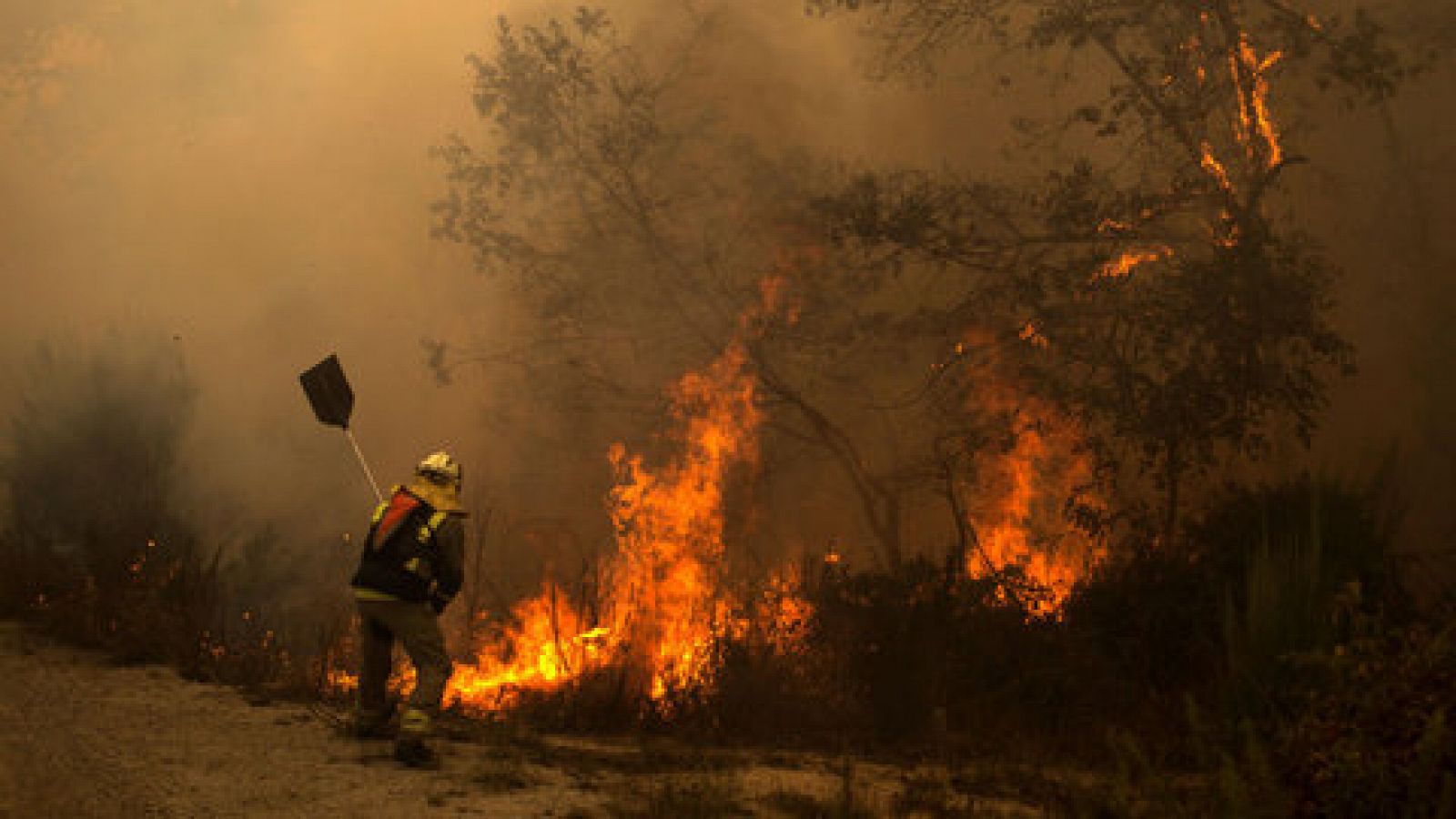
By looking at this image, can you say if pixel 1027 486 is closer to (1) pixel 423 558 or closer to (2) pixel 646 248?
(2) pixel 646 248

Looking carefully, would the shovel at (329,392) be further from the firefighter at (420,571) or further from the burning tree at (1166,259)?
the burning tree at (1166,259)

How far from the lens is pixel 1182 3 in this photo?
12.8 metres

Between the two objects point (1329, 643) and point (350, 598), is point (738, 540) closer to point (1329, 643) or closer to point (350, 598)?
point (350, 598)

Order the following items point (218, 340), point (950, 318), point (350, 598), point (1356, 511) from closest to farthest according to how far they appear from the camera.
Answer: point (1356, 511) → point (950, 318) → point (350, 598) → point (218, 340)

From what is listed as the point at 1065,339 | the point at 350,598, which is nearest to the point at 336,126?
the point at 350,598

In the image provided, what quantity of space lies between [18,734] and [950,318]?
9.84 metres

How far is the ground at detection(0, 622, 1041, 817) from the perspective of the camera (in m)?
6.28

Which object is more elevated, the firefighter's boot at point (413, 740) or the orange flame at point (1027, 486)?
the orange flame at point (1027, 486)

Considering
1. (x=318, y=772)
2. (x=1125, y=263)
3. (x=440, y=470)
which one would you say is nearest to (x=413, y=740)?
(x=318, y=772)

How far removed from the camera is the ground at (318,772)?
6.28 meters

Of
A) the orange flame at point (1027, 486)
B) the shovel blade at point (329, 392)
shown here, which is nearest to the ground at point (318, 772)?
the shovel blade at point (329, 392)

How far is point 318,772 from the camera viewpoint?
689cm

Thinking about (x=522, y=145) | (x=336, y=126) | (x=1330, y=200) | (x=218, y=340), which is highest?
(x=336, y=126)

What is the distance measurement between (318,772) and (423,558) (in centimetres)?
124
